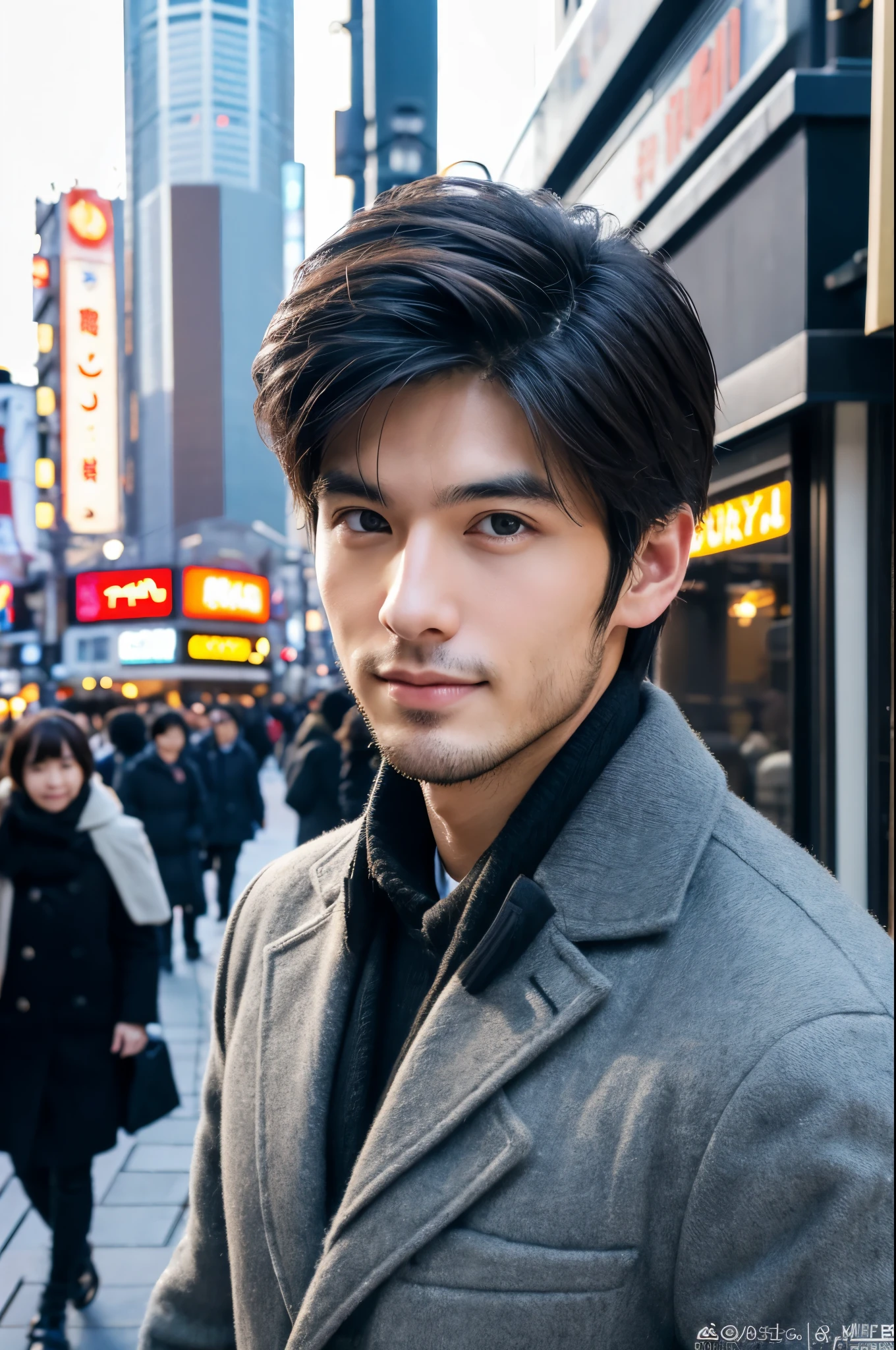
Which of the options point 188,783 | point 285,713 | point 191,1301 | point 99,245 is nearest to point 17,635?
point 99,245

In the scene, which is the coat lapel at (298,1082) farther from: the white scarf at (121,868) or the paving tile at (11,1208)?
the paving tile at (11,1208)

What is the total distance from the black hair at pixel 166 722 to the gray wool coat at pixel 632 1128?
21.8 feet

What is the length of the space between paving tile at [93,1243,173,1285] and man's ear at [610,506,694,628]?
3551 mm

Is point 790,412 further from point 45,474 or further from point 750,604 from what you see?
point 45,474

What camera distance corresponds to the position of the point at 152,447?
8412cm

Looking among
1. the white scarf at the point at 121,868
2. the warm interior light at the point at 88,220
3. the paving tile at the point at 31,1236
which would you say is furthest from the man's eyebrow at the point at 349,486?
the warm interior light at the point at 88,220

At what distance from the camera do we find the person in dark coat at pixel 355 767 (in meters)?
6.42

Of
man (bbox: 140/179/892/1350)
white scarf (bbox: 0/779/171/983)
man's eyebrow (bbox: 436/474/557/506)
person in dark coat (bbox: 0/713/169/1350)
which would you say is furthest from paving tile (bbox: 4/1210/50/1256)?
man's eyebrow (bbox: 436/474/557/506)

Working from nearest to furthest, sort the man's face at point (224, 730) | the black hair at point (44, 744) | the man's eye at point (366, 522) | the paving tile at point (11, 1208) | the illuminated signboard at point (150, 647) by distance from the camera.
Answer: the man's eye at point (366, 522) < the black hair at point (44, 744) < the paving tile at point (11, 1208) < the man's face at point (224, 730) < the illuminated signboard at point (150, 647)

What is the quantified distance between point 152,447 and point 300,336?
87.6 meters

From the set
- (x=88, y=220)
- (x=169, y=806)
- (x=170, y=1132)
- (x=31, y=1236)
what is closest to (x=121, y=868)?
(x=31, y=1236)

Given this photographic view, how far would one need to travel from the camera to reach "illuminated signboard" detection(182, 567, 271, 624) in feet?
46.7

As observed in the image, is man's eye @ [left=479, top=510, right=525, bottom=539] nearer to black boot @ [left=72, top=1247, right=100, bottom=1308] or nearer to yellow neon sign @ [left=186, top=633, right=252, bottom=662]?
black boot @ [left=72, top=1247, right=100, bottom=1308]

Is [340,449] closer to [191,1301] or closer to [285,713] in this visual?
[191,1301]
